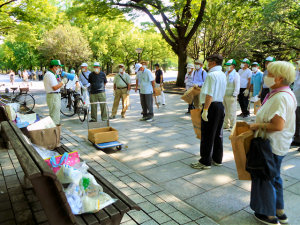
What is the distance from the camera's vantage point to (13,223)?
111 inches

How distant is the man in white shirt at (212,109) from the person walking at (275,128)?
54.1 inches

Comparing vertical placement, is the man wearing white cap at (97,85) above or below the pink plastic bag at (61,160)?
above

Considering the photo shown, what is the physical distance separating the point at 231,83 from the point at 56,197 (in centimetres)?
611

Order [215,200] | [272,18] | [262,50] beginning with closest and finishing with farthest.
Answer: [215,200], [272,18], [262,50]

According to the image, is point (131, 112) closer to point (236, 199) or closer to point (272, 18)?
point (236, 199)

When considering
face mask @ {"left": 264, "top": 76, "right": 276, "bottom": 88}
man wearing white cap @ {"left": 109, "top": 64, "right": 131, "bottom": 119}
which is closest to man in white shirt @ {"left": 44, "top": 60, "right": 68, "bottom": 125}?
man wearing white cap @ {"left": 109, "top": 64, "right": 131, "bottom": 119}

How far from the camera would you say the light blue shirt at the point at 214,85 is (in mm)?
4082

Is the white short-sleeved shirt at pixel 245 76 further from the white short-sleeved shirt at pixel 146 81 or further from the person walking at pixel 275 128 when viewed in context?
the person walking at pixel 275 128

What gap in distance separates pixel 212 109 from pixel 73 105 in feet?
21.9

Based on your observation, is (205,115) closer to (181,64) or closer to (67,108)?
(67,108)

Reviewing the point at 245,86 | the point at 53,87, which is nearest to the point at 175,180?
the point at 53,87

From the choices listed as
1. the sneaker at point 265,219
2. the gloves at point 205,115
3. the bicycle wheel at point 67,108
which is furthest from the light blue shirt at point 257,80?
the bicycle wheel at point 67,108

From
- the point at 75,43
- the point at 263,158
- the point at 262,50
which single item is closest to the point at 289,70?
the point at 263,158

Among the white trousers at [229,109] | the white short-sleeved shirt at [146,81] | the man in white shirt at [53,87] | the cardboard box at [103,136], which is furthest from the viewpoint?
the white short-sleeved shirt at [146,81]
